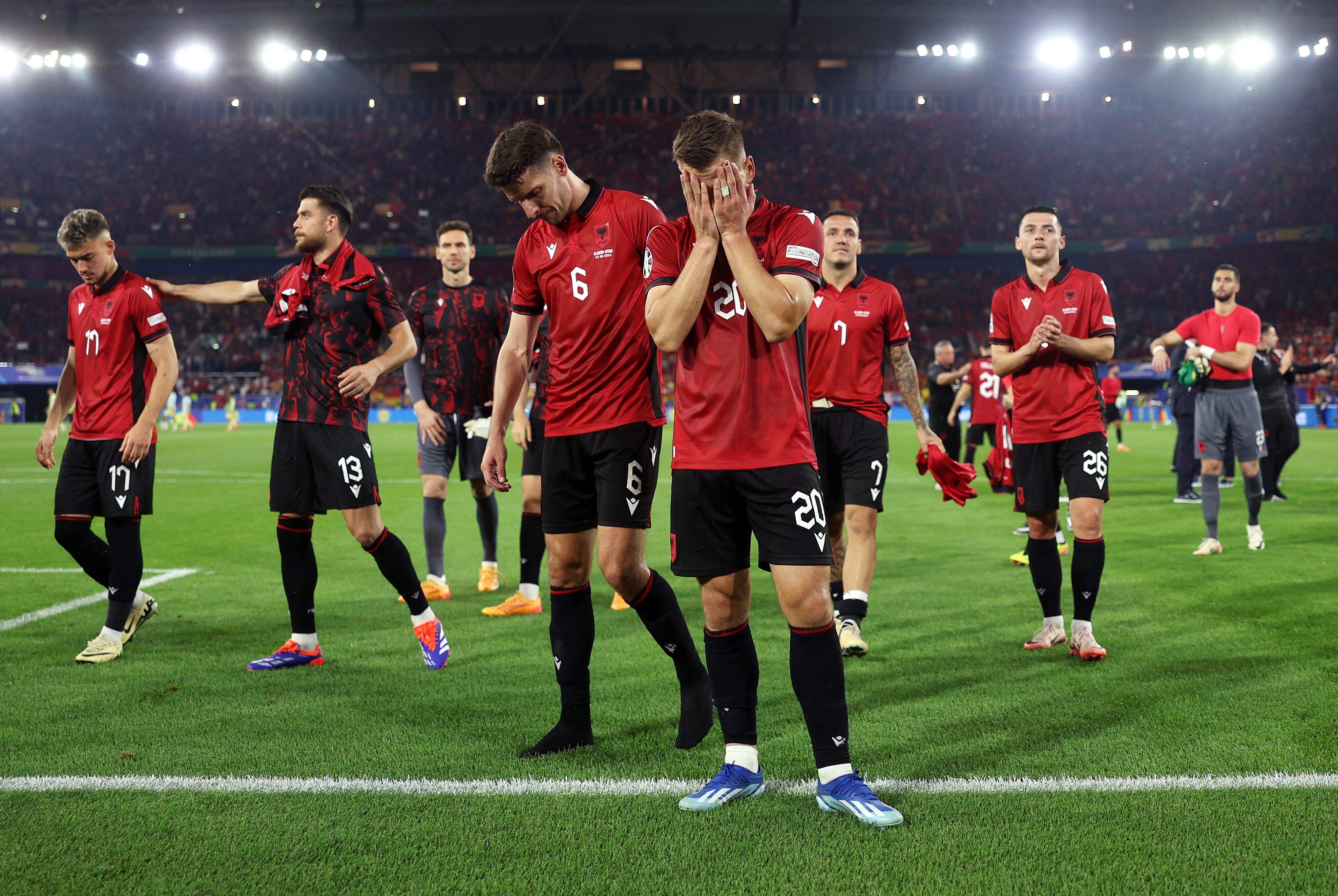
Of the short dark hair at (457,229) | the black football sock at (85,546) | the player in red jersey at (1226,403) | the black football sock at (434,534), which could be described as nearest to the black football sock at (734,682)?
the black football sock at (85,546)

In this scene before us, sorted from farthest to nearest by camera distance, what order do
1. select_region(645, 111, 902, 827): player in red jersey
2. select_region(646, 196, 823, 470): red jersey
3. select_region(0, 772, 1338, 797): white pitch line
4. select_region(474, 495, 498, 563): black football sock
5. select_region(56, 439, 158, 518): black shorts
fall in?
1. select_region(474, 495, 498, 563): black football sock
2. select_region(56, 439, 158, 518): black shorts
3. select_region(0, 772, 1338, 797): white pitch line
4. select_region(646, 196, 823, 470): red jersey
5. select_region(645, 111, 902, 827): player in red jersey

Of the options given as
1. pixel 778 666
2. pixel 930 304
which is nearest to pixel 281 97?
pixel 930 304

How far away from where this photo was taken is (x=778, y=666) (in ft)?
15.2

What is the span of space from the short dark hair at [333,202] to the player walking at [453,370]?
5.54ft

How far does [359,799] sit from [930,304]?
46.9 m

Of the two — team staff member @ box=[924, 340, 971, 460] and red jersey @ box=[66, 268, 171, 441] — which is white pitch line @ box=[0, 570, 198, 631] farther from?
team staff member @ box=[924, 340, 971, 460]

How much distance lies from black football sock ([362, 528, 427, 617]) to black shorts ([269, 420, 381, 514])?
216mm

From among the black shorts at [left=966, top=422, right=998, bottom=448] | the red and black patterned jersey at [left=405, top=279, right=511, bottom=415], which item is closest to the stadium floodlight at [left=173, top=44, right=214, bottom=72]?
the black shorts at [left=966, top=422, right=998, bottom=448]

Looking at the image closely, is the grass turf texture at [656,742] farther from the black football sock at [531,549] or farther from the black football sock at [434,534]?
the black football sock at [531,549]

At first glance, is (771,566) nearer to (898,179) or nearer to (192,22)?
(192,22)

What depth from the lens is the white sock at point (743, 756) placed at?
9.93ft

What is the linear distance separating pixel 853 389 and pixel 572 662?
2.49 metres

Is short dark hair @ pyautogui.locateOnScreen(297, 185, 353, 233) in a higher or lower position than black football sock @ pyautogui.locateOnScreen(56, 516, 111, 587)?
higher

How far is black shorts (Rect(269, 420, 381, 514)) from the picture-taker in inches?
182
